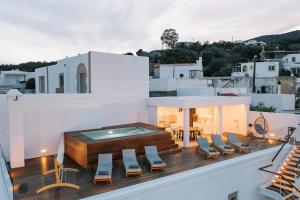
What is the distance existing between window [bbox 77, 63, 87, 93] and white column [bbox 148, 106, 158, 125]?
3.80 m

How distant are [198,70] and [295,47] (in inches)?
1587

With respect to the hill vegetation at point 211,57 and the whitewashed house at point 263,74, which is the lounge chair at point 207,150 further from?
the hill vegetation at point 211,57

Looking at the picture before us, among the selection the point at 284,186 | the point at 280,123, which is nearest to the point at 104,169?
the point at 284,186

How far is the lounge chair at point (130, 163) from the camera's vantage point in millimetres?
7487

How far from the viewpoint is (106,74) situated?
1265 centimetres

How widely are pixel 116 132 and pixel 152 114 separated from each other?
3.30 meters

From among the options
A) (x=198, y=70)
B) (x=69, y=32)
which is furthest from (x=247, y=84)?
(x=69, y=32)

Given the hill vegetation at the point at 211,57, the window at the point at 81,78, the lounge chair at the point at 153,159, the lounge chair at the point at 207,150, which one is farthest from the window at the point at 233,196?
the hill vegetation at the point at 211,57

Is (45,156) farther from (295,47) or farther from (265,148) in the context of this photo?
(295,47)

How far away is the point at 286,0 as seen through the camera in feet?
48.2

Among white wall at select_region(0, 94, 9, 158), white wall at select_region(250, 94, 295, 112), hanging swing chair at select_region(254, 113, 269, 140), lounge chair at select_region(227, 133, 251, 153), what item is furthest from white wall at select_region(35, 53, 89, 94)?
white wall at select_region(250, 94, 295, 112)

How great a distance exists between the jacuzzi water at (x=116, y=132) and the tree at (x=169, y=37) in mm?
56865

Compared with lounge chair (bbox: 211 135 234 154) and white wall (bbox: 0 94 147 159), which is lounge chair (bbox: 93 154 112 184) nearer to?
white wall (bbox: 0 94 147 159)

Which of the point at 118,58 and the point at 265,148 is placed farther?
the point at 118,58
